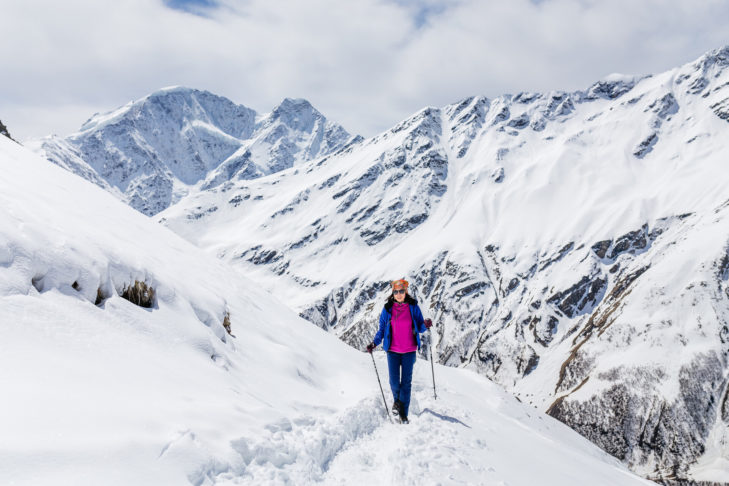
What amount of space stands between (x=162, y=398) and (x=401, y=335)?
5643 mm

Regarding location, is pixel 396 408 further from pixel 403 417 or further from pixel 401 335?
pixel 401 335

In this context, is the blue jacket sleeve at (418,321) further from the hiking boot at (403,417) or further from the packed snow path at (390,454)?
the packed snow path at (390,454)

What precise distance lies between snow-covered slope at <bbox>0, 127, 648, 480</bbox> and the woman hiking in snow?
856mm

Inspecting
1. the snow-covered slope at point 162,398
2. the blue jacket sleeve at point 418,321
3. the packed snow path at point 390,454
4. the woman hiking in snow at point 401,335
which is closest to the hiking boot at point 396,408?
the woman hiking in snow at point 401,335

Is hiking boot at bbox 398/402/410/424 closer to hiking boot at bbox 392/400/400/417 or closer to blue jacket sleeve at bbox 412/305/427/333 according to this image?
hiking boot at bbox 392/400/400/417

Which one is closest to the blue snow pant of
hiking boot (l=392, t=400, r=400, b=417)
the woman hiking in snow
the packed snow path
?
the woman hiking in snow

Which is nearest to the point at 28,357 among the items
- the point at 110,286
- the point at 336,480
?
the point at 110,286

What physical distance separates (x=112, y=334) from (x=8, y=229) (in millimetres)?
2733

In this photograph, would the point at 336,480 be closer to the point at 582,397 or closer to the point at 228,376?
the point at 228,376

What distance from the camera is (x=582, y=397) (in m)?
171

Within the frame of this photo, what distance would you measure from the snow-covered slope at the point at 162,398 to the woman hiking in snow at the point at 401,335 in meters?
0.86

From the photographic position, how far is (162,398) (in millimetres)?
7125

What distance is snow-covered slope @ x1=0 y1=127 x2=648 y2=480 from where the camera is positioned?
538 centimetres

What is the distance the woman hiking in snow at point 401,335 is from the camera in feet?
35.8
